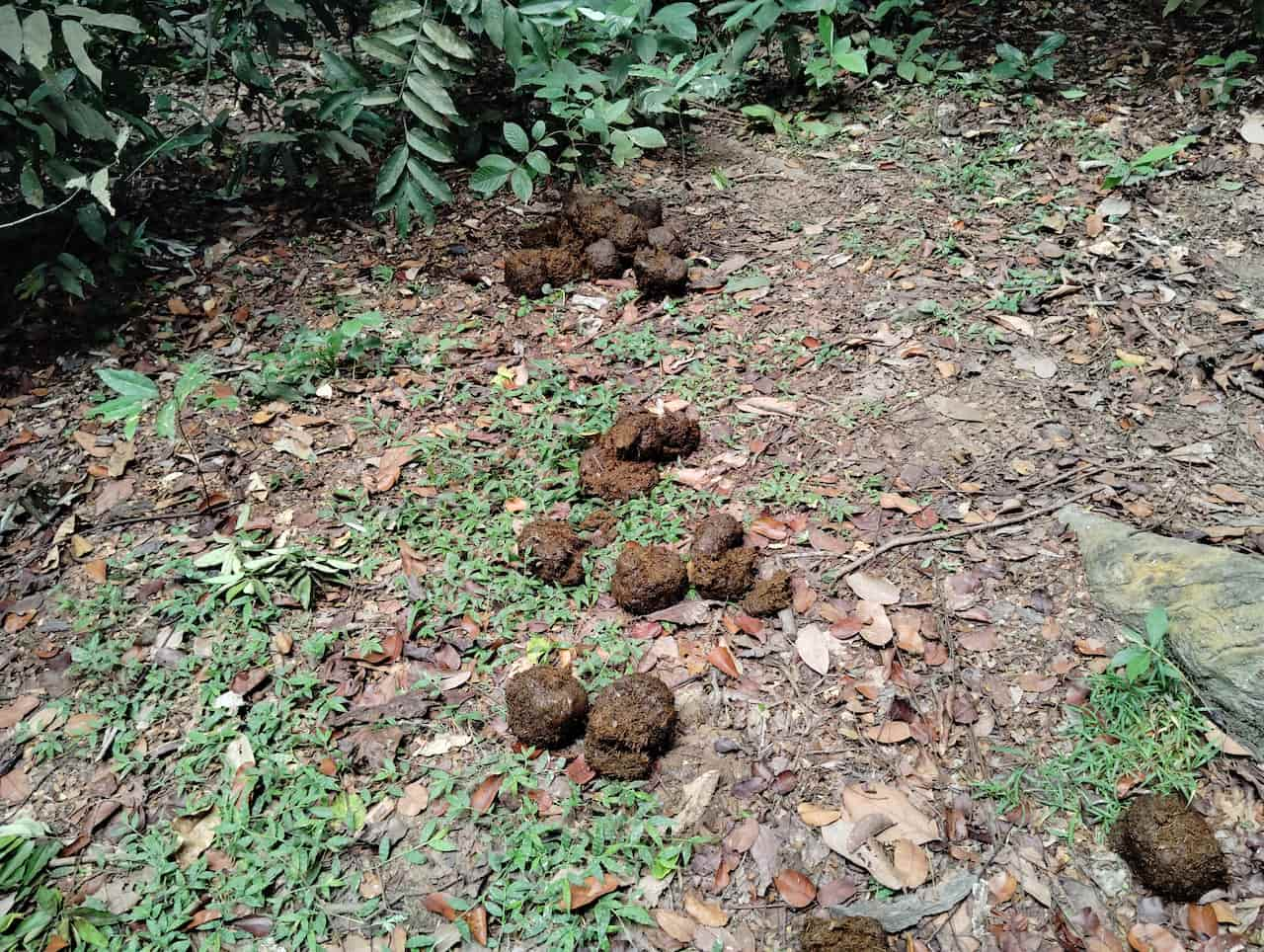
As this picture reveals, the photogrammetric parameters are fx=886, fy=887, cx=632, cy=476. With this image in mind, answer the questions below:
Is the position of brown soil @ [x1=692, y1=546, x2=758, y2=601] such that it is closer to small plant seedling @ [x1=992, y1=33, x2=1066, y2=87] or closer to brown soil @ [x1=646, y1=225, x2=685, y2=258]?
brown soil @ [x1=646, y1=225, x2=685, y2=258]

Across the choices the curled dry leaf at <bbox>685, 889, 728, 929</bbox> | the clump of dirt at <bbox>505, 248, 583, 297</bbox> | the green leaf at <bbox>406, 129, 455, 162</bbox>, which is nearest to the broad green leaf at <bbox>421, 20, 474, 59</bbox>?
the green leaf at <bbox>406, 129, 455, 162</bbox>

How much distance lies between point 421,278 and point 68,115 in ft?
5.05

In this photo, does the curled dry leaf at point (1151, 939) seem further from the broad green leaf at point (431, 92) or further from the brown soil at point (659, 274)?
the broad green leaf at point (431, 92)

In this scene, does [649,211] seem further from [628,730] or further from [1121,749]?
[1121,749]

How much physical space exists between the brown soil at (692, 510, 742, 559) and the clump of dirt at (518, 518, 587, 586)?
0.40 m

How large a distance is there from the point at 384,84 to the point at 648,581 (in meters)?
2.90

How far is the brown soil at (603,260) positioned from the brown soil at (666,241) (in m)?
0.18

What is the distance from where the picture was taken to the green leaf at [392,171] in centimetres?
398

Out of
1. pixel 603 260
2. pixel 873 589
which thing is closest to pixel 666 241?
pixel 603 260

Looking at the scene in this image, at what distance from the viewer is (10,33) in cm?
286

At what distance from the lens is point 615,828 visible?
7.77 feet

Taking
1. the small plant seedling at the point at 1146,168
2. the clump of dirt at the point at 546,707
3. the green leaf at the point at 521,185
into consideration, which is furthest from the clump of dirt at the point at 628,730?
the small plant seedling at the point at 1146,168

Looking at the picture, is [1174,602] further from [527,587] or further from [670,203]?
[670,203]

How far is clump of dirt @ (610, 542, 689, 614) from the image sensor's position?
2832 millimetres
